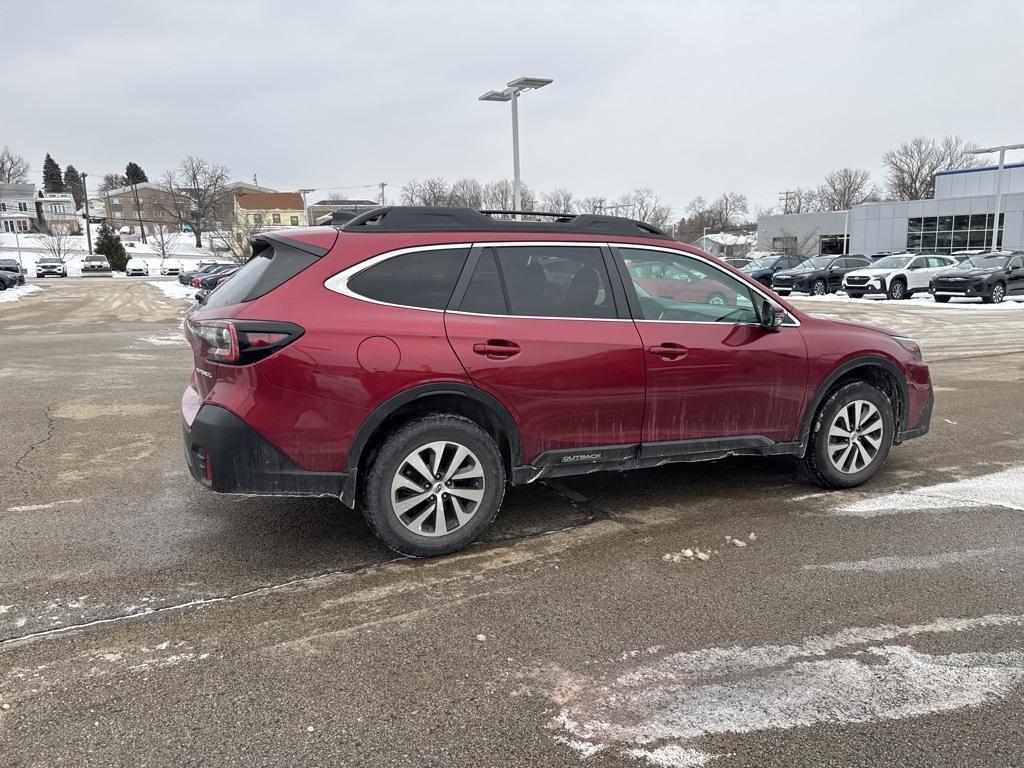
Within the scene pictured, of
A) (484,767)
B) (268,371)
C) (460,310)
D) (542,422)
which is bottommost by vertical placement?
(484,767)

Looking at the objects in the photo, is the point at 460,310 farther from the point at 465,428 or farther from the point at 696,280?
the point at 696,280

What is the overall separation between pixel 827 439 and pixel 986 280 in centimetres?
2220

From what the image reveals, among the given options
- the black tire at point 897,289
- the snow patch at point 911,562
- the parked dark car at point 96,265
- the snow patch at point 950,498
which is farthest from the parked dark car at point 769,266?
the parked dark car at point 96,265

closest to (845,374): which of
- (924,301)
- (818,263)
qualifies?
(924,301)

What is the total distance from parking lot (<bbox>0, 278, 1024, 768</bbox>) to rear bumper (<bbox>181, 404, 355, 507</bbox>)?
47cm

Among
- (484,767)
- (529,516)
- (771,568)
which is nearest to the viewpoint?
(484,767)

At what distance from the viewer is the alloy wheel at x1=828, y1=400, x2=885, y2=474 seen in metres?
5.03

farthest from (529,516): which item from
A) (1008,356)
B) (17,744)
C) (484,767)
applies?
(1008,356)

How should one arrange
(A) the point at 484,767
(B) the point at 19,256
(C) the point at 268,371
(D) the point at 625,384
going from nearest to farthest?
(A) the point at 484,767, (C) the point at 268,371, (D) the point at 625,384, (B) the point at 19,256

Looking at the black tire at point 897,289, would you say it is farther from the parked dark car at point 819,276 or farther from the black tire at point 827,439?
the black tire at point 827,439

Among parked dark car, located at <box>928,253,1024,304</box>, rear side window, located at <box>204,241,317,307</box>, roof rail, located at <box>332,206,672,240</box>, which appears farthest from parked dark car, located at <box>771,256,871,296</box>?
rear side window, located at <box>204,241,317,307</box>

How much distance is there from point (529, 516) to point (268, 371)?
1.89 m

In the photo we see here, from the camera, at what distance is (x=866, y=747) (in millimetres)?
2525

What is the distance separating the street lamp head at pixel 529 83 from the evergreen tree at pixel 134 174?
127 meters
